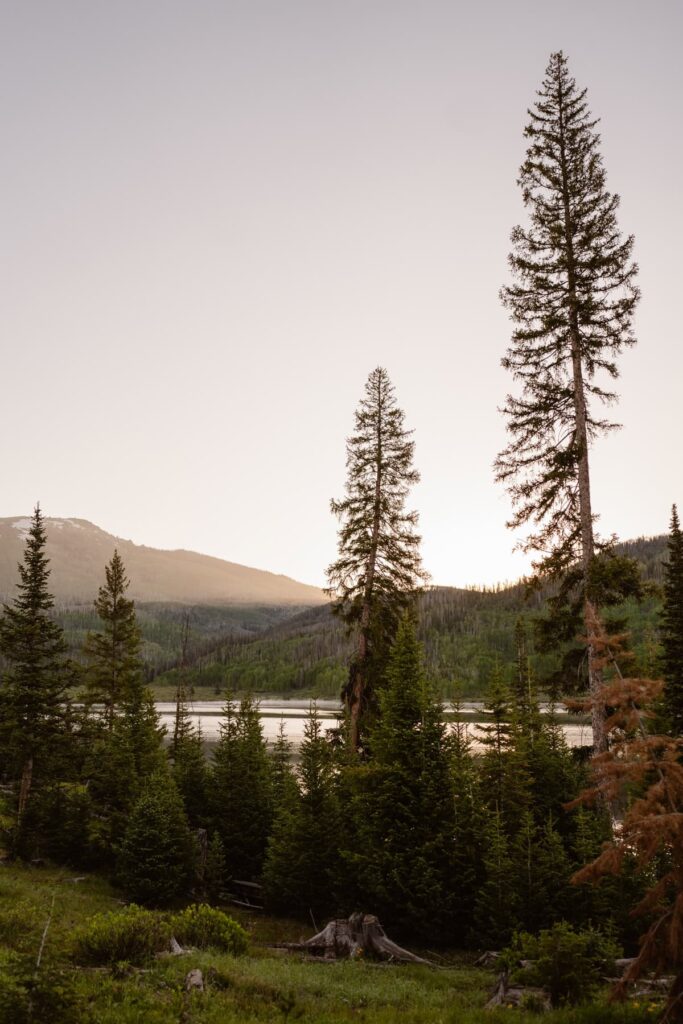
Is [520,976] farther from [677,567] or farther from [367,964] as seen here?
[677,567]

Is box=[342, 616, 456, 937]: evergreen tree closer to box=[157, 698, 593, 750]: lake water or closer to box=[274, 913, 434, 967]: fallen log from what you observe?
box=[274, 913, 434, 967]: fallen log

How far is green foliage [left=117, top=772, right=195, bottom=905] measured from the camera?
2530cm

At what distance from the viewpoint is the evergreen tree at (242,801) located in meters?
29.5

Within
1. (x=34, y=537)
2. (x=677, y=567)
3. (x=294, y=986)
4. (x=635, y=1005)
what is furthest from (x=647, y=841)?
(x=34, y=537)

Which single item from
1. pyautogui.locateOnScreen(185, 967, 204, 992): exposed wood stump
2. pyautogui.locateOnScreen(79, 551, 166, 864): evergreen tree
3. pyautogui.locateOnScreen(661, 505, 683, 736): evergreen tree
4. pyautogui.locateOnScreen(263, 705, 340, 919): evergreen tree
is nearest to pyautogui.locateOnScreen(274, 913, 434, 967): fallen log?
pyautogui.locateOnScreen(263, 705, 340, 919): evergreen tree

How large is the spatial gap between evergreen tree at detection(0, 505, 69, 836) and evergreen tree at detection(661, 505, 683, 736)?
26104mm

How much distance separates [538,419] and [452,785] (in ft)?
39.4

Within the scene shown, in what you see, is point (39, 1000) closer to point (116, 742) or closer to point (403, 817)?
point (403, 817)

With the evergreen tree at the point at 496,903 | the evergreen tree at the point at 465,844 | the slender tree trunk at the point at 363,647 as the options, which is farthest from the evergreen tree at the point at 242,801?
the evergreen tree at the point at 496,903

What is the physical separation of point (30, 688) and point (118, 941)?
60.3 feet

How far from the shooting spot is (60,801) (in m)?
30.9

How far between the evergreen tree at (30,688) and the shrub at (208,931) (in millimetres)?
15457

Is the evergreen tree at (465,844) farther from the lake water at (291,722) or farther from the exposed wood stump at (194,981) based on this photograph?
the lake water at (291,722)

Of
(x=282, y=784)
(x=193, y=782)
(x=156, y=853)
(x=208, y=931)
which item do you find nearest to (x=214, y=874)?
(x=156, y=853)
